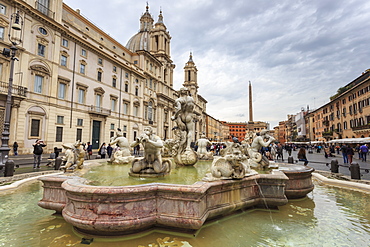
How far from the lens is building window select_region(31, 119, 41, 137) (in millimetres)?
18816

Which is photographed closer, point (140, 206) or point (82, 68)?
point (140, 206)

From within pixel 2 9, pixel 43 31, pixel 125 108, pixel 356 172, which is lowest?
pixel 356 172

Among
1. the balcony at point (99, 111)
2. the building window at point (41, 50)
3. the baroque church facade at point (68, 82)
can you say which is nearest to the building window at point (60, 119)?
the baroque church facade at point (68, 82)

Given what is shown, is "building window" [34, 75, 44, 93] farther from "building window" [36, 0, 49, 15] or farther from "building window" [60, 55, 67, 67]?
"building window" [36, 0, 49, 15]

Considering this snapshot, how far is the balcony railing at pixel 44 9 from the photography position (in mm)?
20173

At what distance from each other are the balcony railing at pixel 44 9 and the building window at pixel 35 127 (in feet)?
37.5

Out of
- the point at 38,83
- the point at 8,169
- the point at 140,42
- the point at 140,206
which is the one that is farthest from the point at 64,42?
the point at 140,206

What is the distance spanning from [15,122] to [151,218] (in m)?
20.3

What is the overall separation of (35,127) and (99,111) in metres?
9.10

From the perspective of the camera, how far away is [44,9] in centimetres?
2070

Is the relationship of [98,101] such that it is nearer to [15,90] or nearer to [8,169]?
[15,90]

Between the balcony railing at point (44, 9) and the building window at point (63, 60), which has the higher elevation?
the balcony railing at point (44, 9)

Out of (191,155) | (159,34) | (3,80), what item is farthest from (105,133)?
(159,34)

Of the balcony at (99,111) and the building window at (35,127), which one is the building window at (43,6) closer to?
the balcony at (99,111)
